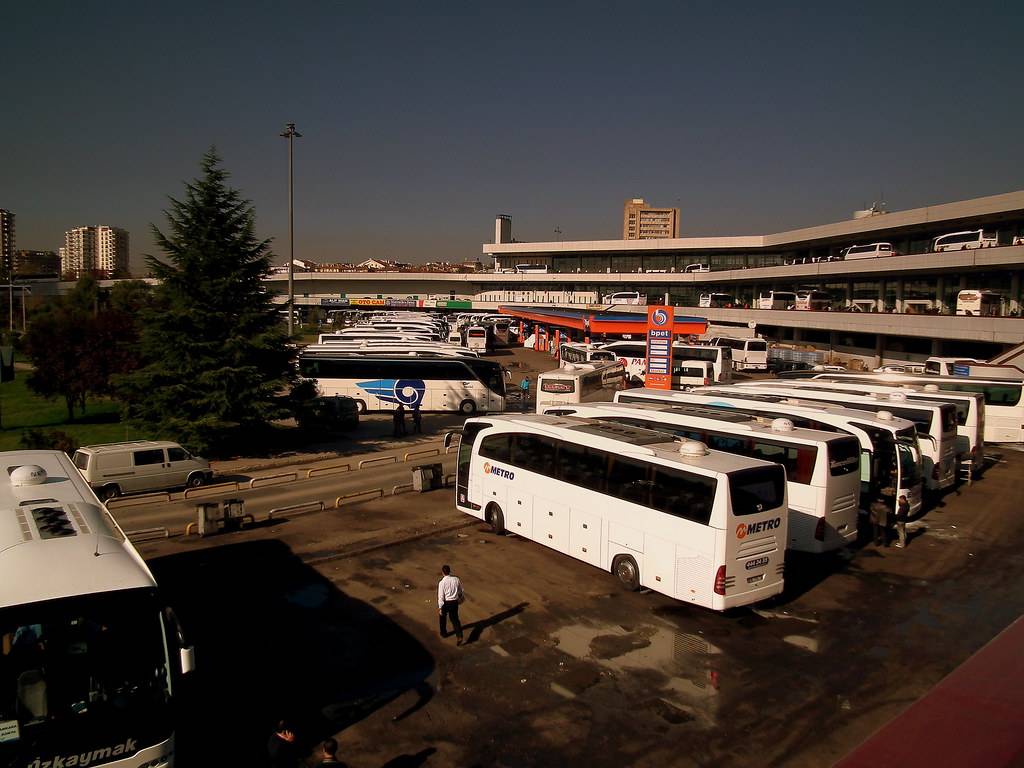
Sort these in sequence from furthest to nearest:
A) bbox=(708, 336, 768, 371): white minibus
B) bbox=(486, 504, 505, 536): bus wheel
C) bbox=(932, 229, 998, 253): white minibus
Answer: bbox=(708, 336, 768, 371): white minibus
bbox=(932, 229, 998, 253): white minibus
bbox=(486, 504, 505, 536): bus wheel

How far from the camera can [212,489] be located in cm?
1852

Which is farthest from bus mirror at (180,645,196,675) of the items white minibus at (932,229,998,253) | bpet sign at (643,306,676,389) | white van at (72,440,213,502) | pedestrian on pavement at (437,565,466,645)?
white minibus at (932,229,998,253)

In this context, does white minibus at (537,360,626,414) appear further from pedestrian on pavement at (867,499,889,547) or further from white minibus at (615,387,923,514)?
pedestrian on pavement at (867,499,889,547)

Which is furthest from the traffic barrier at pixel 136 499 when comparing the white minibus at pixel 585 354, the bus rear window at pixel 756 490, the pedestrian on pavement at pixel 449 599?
the white minibus at pixel 585 354

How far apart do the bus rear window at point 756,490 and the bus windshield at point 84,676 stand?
7326 millimetres

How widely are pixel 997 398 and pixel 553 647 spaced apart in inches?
886

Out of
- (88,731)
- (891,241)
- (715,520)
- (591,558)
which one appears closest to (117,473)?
(591,558)

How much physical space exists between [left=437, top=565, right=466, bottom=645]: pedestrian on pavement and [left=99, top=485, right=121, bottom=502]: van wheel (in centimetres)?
1234

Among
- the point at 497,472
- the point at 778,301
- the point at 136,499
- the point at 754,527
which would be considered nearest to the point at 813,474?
the point at 754,527

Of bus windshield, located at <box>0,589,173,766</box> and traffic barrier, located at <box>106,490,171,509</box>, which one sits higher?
bus windshield, located at <box>0,589,173,766</box>

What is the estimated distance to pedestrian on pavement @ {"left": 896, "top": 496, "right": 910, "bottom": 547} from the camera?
13.7 m

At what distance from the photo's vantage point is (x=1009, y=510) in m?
16.5

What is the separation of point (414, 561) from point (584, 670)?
4.63 meters

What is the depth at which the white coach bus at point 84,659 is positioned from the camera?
529cm
